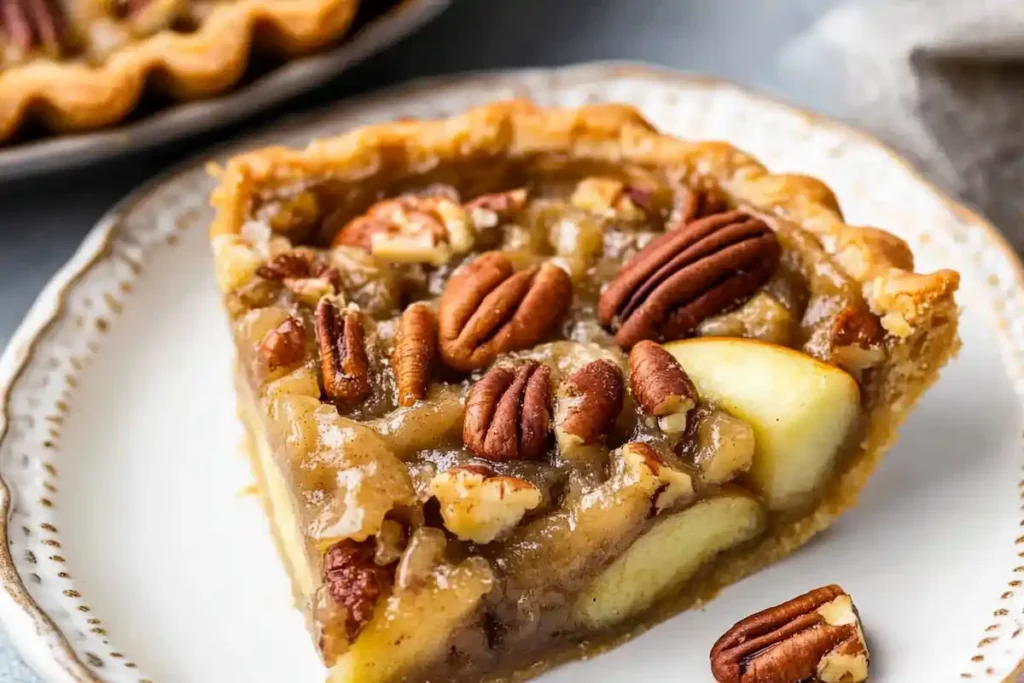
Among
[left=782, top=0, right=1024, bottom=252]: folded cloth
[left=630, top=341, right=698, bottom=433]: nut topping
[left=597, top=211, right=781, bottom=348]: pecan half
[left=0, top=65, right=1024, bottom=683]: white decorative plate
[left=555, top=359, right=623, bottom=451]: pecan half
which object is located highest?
[left=782, top=0, right=1024, bottom=252]: folded cloth

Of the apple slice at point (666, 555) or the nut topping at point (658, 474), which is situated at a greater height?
the nut topping at point (658, 474)

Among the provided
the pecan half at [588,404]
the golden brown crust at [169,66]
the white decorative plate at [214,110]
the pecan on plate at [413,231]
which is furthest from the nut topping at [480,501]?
the golden brown crust at [169,66]

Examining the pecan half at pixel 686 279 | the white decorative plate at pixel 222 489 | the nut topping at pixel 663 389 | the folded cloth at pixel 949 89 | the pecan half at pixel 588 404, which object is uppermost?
the folded cloth at pixel 949 89

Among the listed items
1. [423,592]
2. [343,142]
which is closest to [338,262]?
[343,142]

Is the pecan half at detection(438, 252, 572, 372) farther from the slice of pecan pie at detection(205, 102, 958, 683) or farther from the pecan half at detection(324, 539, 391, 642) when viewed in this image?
the pecan half at detection(324, 539, 391, 642)

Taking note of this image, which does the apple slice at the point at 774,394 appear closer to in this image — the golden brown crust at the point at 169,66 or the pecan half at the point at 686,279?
the pecan half at the point at 686,279

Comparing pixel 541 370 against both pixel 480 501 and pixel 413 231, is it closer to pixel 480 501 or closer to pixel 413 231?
pixel 480 501

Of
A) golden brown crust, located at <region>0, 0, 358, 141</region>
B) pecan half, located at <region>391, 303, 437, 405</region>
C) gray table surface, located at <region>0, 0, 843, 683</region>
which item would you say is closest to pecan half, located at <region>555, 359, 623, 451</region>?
pecan half, located at <region>391, 303, 437, 405</region>
